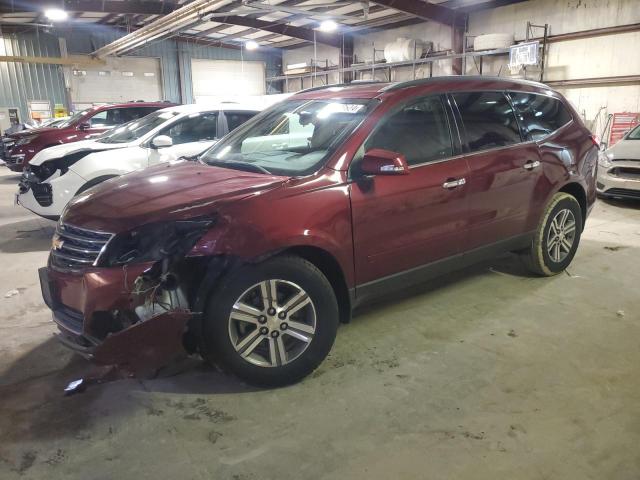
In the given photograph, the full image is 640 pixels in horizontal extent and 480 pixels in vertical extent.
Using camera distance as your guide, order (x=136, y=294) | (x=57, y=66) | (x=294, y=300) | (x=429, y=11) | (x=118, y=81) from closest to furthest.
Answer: (x=136, y=294) → (x=294, y=300) → (x=429, y=11) → (x=57, y=66) → (x=118, y=81)

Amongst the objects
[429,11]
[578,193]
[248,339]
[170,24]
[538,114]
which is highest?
[429,11]

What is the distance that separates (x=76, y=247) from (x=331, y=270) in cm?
133

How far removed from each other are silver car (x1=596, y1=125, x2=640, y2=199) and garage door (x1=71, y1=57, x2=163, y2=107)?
16.1m

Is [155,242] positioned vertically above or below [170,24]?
below

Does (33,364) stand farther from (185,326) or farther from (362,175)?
(362,175)

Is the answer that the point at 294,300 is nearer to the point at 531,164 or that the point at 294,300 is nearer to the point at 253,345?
the point at 253,345

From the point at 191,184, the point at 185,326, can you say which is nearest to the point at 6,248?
the point at 191,184

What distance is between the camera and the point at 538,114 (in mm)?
3855

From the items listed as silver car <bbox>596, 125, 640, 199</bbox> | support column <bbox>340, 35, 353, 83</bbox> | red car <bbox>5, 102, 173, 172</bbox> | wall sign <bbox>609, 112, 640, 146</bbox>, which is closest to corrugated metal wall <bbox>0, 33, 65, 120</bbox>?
red car <bbox>5, 102, 173, 172</bbox>

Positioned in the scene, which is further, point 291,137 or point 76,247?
point 291,137

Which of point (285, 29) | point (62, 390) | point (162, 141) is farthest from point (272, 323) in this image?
point (285, 29)

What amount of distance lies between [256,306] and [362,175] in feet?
3.08

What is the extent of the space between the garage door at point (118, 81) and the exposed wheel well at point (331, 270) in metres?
17.4

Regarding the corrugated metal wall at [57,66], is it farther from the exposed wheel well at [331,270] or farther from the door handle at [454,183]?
the exposed wheel well at [331,270]
